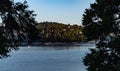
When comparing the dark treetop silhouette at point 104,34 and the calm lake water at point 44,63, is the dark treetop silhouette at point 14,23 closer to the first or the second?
the dark treetop silhouette at point 104,34

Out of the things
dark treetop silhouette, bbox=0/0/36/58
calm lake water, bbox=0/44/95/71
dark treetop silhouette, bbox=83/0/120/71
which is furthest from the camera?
calm lake water, bbox=0/44/95/71

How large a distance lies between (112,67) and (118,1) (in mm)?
4417

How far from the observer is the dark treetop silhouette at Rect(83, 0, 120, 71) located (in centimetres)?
2380

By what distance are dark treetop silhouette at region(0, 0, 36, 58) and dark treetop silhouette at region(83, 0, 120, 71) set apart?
20.2 feet

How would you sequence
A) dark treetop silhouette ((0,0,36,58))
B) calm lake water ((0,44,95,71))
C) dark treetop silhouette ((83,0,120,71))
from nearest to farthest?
dark treetop silhouette ((0,0,36,58)) → dark treetop silhouette ((83,0,120,71)) → calm lake water ((0,44,95,71))

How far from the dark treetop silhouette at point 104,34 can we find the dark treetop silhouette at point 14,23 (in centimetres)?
617

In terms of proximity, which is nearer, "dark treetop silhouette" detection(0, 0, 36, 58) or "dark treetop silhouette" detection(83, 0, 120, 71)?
"dark treetop silhouette" detection(0, 0, 36, 58)

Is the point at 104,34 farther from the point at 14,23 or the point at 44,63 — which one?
the point at 44,63

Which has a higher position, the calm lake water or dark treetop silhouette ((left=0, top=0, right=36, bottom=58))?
dark treetop silhouette ((left=0, top=0, right=36, bottom=58))

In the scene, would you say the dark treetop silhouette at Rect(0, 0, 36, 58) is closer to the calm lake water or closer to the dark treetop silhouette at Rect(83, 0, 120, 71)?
the dark treetop silhouette at Rect(83, 0, 120, 71)

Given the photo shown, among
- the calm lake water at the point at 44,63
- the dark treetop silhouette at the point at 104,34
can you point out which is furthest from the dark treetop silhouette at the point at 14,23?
the calm lake water at the point at 44,63

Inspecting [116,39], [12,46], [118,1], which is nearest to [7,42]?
[12,46]

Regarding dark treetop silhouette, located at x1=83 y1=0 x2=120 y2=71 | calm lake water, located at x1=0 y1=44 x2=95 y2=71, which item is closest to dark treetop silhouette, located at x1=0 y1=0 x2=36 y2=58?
dark treetop silhouette, located at x1=83 y1=0 x2=120 y2=71

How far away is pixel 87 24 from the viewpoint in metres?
27.4
